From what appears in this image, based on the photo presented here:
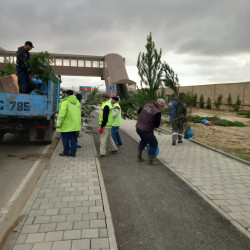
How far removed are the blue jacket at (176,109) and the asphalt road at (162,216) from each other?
2642 mm

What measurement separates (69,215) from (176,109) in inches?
203

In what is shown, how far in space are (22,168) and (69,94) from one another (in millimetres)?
2225

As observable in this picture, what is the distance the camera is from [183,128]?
8633 millimetres

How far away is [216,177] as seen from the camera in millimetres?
5000

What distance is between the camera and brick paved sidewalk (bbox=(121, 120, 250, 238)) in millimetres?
3570

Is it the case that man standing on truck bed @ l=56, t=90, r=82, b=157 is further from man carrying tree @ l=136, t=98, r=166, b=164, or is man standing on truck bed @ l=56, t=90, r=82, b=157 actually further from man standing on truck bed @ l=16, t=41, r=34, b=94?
man standing on truck bed @ l=16, t=41, r=34, b=94

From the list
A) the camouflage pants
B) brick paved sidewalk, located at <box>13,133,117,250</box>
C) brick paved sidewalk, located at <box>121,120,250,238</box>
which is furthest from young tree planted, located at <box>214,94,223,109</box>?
brick paved sidewalk, located at <box>13,133,117,250</box>

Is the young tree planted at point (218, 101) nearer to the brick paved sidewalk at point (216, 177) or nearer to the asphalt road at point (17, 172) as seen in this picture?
the brick paved sidewalk at point (216, 177)

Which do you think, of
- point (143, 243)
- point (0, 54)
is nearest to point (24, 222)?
point (143, 243)

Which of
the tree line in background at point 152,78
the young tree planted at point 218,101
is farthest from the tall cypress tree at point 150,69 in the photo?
the young tree planted at point 218,101

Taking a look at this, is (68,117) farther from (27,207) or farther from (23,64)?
(27,207)

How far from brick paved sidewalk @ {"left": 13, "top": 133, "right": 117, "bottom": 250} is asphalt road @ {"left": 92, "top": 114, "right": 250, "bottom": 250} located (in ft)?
0.65

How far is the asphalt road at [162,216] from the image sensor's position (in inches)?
111

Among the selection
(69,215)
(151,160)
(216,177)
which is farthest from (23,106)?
(216,177)
